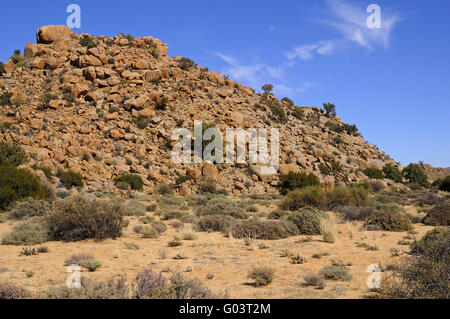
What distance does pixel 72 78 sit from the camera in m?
34.1

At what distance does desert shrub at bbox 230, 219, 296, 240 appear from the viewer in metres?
11.5

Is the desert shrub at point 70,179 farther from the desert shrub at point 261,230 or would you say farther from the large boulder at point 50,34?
the large boulder at point 50,34

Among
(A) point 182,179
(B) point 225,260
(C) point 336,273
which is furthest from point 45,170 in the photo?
(C) point 336,273

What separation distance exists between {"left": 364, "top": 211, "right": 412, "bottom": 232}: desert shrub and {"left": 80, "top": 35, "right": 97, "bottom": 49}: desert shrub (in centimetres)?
3530

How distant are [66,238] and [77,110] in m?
23.2

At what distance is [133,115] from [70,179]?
10.8m

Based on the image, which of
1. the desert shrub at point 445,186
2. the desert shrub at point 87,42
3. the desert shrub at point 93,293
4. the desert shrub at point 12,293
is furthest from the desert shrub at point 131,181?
the desert shrub at point 445,186

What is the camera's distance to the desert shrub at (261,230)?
11.5 metres

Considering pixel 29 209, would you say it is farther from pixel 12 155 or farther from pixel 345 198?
pixel 345 198

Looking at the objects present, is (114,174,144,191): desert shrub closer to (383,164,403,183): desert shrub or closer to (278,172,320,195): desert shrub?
(278,172,320,195): desert shrub

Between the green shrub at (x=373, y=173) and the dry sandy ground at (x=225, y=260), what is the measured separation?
79.3 feet

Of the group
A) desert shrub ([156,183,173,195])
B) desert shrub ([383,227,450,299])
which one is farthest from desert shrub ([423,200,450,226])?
desert shrub ([156,183,173,195])
